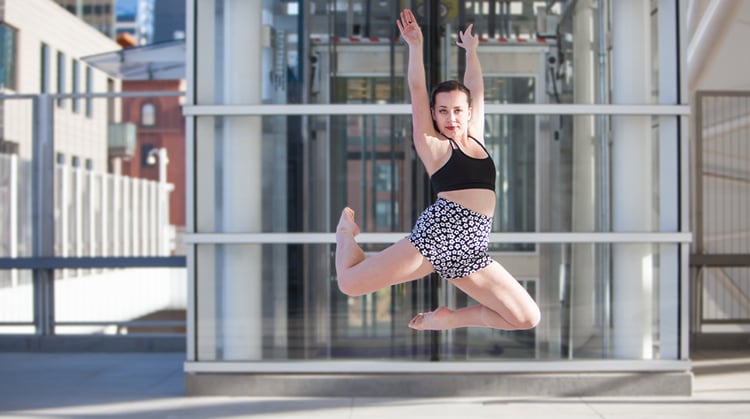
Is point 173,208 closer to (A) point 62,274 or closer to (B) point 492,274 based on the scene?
(A) point 62,274

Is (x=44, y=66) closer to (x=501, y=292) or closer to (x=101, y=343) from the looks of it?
(x=101, y=343)

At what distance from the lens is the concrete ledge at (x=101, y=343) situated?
12.6 m

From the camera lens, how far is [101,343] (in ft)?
41.5

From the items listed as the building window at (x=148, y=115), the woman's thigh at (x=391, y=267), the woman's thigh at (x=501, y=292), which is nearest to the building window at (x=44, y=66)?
the building window at (x=148, y=115)

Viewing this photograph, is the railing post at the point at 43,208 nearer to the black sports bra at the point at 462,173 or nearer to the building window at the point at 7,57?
the black sports bra at the point at 462,173

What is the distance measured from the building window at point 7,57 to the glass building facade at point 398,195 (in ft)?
65.9

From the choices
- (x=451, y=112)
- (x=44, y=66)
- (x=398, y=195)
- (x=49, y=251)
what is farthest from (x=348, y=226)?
(x=44, y=66)

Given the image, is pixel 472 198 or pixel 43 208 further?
pixel 43 208

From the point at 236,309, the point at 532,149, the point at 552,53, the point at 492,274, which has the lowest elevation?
the point at 236,309

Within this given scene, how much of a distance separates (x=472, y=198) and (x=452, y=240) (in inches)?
9.8

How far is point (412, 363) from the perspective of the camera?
30.1 feet

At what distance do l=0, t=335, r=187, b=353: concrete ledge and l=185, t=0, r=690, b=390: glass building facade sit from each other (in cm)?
347

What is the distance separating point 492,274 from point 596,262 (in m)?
4.36

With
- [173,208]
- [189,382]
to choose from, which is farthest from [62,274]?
[173,208]
